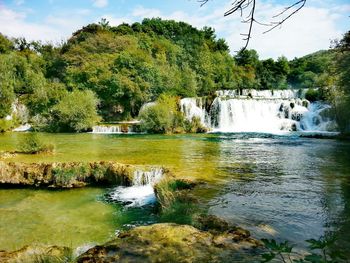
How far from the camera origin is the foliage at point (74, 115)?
3434 centimetres

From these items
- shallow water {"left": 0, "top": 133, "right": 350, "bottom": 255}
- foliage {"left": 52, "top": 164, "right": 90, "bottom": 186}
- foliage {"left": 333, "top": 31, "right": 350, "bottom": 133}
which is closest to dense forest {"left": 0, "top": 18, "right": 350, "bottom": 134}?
foliage {"left": 333, "top": 31, "right": 350, "bottom": 133}

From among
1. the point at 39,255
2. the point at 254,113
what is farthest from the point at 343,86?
the point at 39,255

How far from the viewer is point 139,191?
11727mm

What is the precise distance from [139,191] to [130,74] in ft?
112

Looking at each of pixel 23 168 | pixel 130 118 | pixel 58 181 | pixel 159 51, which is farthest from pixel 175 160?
pixel 159 51

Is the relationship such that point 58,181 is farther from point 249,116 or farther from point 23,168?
point 249,116

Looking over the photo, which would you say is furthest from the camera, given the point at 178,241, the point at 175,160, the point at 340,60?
the point at 340,60

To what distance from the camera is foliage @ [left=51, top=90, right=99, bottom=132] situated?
3434 cm

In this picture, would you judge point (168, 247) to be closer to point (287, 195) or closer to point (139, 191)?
point (287, 195)

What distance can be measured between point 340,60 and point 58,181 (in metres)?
16.6

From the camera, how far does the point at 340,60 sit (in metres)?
20.5

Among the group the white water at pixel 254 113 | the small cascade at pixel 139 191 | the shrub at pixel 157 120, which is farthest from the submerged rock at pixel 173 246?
the white water at pixel 254 113

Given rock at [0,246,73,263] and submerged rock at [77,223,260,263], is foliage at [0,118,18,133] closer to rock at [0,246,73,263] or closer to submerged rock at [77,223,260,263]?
rock at [0,246,73,263]

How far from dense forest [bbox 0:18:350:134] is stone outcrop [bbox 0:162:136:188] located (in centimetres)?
1306
